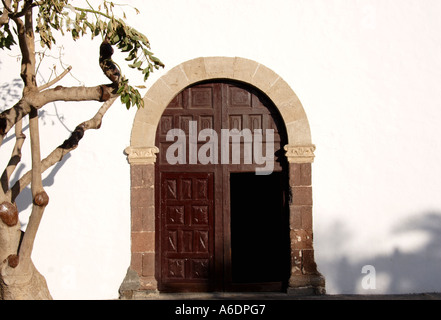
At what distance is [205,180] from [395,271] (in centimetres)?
235

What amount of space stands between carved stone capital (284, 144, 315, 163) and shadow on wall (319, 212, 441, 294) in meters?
0.90

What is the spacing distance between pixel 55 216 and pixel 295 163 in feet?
8.99

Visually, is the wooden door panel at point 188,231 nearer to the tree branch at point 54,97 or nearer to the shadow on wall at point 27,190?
the shadow on wall at point 27,190

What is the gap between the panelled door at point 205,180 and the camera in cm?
673

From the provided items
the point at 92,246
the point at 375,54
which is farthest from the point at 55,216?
the point at 375,54

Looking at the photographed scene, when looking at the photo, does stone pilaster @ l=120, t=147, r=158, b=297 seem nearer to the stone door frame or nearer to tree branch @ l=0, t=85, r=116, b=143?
the stone door frame

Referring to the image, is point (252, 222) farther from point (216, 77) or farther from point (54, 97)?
point (54, 97)

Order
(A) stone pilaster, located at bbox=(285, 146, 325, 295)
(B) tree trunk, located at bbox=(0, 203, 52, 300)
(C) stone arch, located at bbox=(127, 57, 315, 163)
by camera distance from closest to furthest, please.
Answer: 1. (B) tree trunk, located at bbox=(0, 203, 52, 300)
2. (A) stone pilaster, located at bbox=(285, 146, 325, 295)
3. (C) stone arch, located at bbox=(127, 57, 315, 163)

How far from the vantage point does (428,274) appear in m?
6.56

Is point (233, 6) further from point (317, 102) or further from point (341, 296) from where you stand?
point (341, 296)

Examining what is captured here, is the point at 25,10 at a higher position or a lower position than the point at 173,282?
higher

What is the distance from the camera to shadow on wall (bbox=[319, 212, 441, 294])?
6.55 meters

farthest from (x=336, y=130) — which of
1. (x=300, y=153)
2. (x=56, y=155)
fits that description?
(x=56, y=155)

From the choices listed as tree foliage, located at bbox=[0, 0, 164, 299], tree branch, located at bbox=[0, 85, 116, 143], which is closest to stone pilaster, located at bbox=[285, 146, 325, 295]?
tree foliage, located at bbox=[0, 0, 164, 299]
